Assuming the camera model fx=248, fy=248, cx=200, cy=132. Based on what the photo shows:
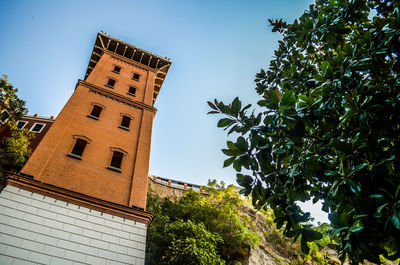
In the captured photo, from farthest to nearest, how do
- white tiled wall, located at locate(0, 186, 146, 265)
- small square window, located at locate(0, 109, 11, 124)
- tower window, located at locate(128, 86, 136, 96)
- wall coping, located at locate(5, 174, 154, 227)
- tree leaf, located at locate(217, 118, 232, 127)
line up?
small square window, located at locate(0, 109, 11, 124)
tower window, located at locate(128, 86, 136, 96)
wall coping, located at locate(5, 174, 154, 227)
white tiled wall, located at locate(0, 186, 146, 265)
tree leaf, located at locate(217, 118, 232, 127)

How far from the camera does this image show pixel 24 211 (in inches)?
332

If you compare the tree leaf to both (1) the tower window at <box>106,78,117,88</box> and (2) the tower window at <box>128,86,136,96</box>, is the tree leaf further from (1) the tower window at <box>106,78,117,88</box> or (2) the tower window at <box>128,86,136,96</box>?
(1) the tower window at <box>106,78,117,88</box>

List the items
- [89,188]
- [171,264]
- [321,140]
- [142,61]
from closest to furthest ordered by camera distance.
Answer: [321,140] < [89,188] < [171,264] < [142,61]

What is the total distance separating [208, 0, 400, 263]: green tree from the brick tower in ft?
25.9

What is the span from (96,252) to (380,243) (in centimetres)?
889

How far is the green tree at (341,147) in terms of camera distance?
2.04 meters

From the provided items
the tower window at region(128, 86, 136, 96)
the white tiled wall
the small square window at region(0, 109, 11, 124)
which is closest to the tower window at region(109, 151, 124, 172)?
the white tiled wall

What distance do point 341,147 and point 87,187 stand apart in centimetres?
1042

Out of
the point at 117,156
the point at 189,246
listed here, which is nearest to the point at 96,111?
the point at 117,156

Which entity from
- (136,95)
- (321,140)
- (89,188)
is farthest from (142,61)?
(321,140)

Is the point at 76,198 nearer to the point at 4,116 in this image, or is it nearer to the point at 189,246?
the point at 189,246

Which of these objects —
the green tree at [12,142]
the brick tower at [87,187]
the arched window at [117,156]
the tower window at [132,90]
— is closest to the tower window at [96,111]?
the brick tower at [87,187]

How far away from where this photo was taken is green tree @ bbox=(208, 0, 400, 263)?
2035 mm

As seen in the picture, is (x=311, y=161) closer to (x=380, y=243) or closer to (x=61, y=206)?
(x=380, y=243)
